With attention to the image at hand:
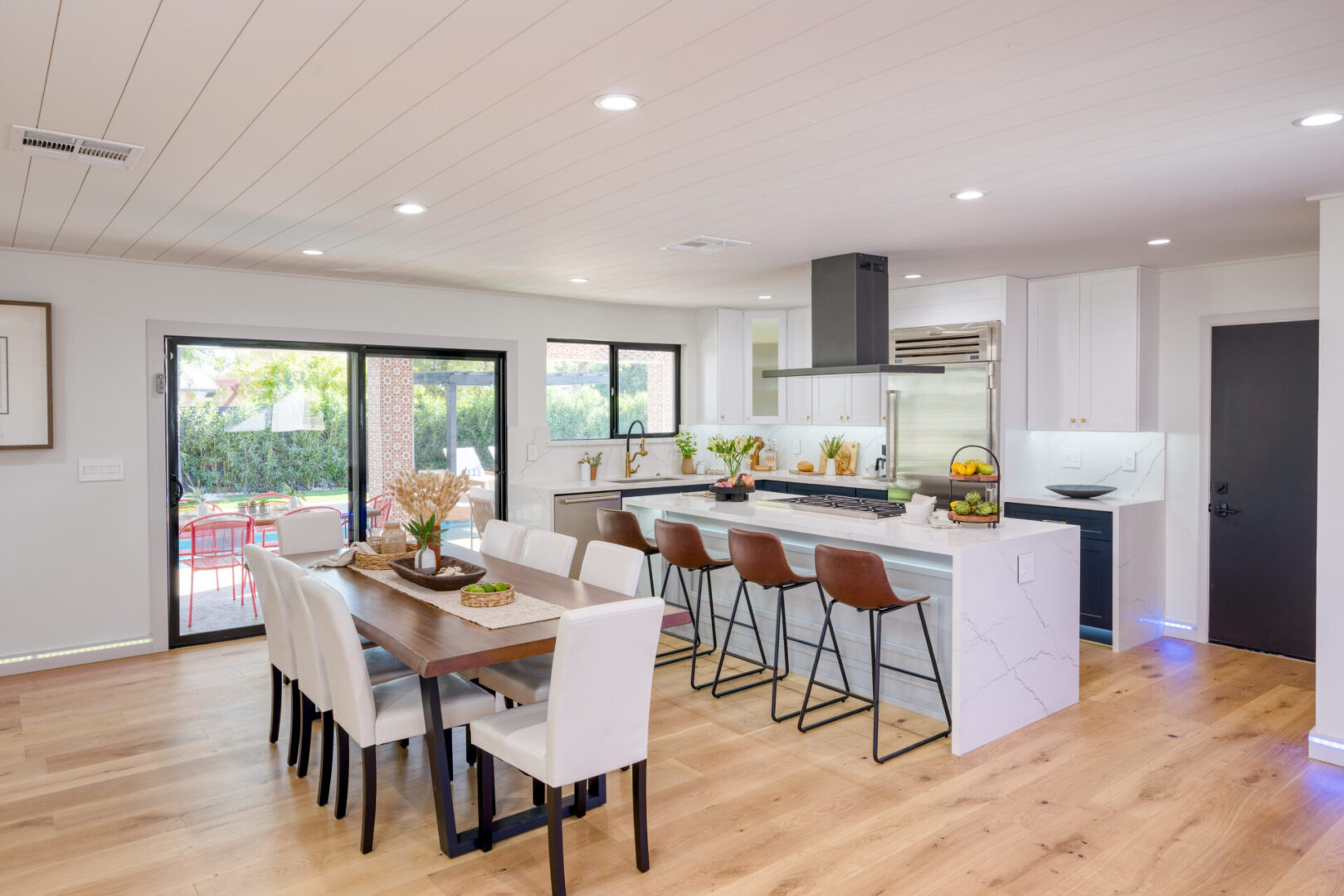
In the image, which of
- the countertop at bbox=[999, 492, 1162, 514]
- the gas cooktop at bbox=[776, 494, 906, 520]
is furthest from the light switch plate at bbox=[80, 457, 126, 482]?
the countertop at bbox=[999, 492, 1162, 514]

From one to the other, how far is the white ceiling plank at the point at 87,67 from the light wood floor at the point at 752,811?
241 cm

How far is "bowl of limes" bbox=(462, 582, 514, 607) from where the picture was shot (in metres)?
3.24

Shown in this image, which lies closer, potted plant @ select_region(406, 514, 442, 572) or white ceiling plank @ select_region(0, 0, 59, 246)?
white ceiling plank @ select_region(0, 0, 59, 246)

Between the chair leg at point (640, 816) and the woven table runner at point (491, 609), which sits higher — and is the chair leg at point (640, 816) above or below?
below

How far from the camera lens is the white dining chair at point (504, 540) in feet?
14.8

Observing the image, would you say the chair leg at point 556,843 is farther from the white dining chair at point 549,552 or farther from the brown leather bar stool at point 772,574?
the brown leather bar stool at point 772,574

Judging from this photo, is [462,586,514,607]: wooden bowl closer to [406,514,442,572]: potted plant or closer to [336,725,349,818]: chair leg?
[406,514,442,572]: potted plant

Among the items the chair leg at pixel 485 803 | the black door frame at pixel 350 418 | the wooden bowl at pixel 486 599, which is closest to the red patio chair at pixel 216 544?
the black door frame at pixel 350 418

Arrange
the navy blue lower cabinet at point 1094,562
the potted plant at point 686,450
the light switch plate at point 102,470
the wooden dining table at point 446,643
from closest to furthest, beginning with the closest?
the wooden dining table at point 446,643
the light switch plate at point 102,470
the navy blue lower cabinet at point 1094,562
the potted plant at point 686,450

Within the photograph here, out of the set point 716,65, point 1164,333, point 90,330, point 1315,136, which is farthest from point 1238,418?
point 90,330

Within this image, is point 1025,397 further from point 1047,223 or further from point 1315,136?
point 1315,136

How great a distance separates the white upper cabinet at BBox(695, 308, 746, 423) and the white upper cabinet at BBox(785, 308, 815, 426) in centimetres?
42

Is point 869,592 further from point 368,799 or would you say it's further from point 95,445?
point 95,445

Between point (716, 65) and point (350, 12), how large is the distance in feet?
2.93
